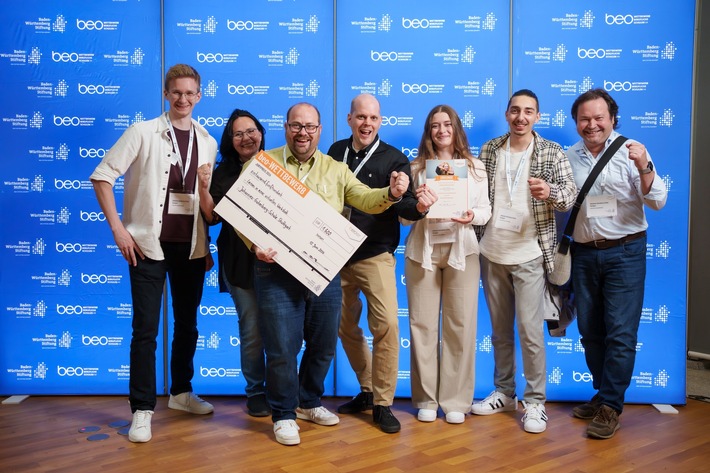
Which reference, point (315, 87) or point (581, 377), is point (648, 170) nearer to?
point (581, 377)

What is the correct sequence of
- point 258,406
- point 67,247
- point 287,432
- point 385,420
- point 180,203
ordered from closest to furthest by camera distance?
point 287,432
point 180,203
point 385,420
point 258,406
point 67,247

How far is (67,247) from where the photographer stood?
4.30 meters

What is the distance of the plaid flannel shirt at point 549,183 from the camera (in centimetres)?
359

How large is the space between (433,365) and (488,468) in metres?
0.80

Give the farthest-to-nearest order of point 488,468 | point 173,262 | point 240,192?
point 173,262
point 240,192
point 488,468

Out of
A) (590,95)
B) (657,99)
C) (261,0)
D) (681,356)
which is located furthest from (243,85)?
(681,356)

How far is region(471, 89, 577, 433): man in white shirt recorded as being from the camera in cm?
364

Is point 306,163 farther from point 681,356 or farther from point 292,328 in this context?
point 681,356

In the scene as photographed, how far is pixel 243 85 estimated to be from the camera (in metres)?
4.27

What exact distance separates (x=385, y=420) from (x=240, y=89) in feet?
7.18

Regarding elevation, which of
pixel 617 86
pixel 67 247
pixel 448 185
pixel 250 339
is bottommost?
pixel 250 339

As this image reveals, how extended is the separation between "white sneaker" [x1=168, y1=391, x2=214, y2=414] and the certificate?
66.5 inches

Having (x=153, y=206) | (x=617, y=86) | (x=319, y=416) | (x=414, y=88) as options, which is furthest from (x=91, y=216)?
(x=617, y=86)

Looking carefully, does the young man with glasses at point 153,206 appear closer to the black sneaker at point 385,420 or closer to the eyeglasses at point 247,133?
the eyeglasses at point 247,133
